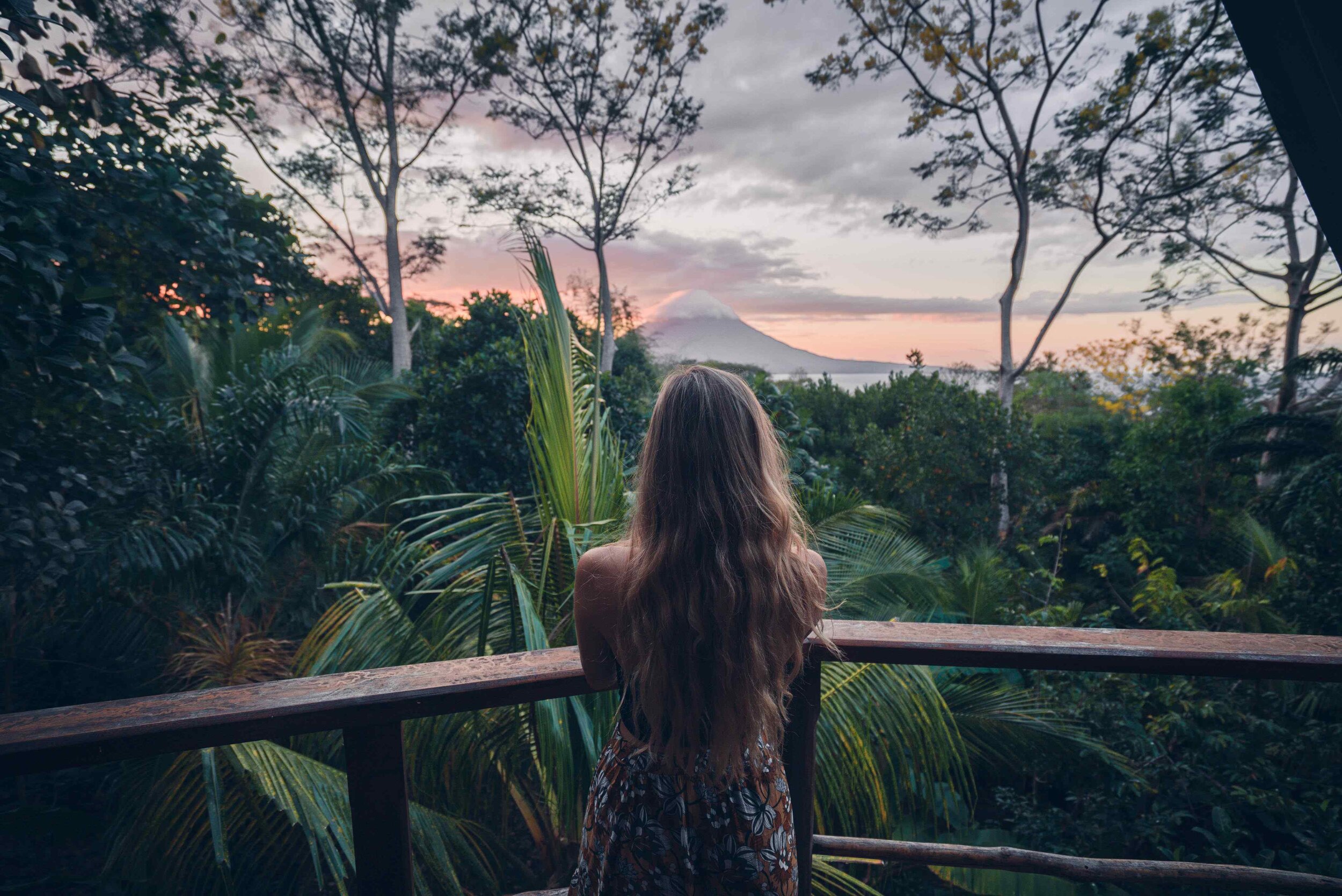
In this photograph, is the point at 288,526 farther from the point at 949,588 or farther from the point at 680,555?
the point at 949,588

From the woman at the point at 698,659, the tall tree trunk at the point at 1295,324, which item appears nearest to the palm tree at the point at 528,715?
the woman at the point at 698,659

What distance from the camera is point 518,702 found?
1.08m

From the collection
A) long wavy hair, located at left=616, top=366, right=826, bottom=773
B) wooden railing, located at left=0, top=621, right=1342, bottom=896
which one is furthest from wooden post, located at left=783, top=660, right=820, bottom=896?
long wavy hair, located at left=616, top=366, right=826, bottom=773

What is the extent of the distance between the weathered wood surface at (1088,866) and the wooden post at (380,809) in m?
0.86

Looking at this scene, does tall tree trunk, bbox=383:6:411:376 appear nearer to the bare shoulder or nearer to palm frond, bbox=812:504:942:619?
palm frond, bbox=812:504:942:619

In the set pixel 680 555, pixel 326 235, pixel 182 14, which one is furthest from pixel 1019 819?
pixel 326 235

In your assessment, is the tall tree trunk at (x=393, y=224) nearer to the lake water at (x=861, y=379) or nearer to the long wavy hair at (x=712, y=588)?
the lake water at (x=861, y=379)

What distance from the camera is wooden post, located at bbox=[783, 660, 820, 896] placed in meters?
1.28

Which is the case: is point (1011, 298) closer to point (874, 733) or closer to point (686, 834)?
point (874, 733)

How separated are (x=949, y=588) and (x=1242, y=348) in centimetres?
883

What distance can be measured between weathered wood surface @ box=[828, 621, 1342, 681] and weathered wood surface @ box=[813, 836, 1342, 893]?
444 millimetres

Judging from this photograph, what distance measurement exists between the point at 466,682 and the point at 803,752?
27.6 inches

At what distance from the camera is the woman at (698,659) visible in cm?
108

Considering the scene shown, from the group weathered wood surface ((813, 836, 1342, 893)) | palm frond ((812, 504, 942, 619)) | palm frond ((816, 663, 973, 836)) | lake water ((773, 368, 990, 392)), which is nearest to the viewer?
weathered wood surface ((813, 836, 1342, 893))
